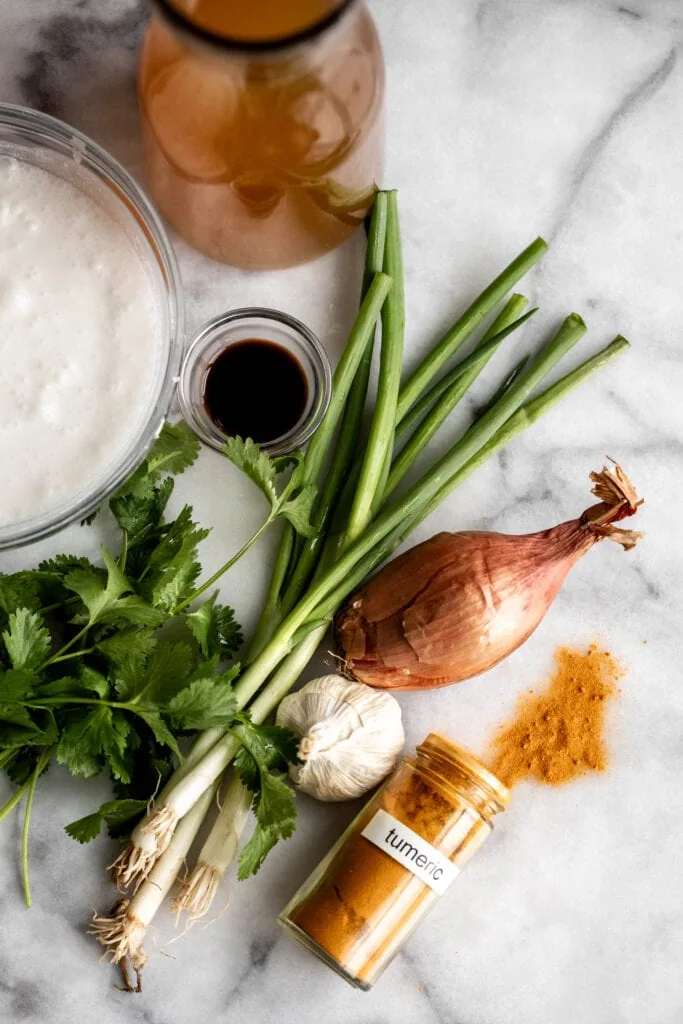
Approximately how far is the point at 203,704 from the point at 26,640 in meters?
0.21

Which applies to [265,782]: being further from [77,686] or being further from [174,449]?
[174,449]

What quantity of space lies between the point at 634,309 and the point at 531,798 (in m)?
0.66

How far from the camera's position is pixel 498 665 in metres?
1.31

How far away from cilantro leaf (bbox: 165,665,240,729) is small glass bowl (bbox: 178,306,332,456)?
308 millimetres

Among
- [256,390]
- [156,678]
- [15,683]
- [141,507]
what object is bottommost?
[15,683]

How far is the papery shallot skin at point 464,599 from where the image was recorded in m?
1.19

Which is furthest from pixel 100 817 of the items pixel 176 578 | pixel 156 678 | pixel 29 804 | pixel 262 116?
pixel 262 116

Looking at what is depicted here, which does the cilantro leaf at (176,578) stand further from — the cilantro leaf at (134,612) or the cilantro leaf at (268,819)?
the cilantro leaf at (268,819)

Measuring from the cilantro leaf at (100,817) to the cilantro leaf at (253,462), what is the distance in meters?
0.39

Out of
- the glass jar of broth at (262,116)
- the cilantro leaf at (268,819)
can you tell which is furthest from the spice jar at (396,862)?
the glass jar of broth at (262,116)

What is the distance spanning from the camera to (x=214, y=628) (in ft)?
3.98

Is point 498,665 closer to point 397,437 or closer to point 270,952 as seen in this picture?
point 397,437

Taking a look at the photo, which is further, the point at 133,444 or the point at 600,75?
the point at 600,75

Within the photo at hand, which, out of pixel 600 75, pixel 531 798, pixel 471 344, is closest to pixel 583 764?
pixel 531 798
